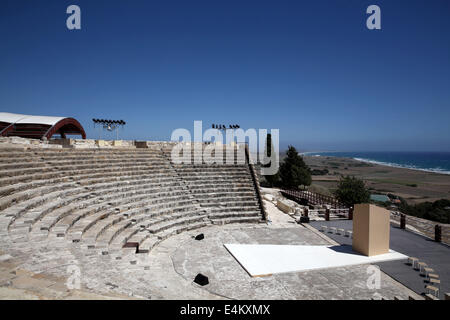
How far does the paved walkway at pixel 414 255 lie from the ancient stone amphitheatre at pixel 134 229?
2.26 ft

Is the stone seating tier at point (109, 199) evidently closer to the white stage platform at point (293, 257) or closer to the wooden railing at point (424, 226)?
the white stage platform at point (293, 257)

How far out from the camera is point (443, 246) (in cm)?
1155

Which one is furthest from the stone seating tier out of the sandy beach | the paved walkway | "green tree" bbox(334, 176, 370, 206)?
the sandy beach

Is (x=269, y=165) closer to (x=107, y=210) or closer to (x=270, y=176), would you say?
(x=270, y=176)

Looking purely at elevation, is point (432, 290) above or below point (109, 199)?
below

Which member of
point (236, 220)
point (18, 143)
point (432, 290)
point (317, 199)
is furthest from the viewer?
point (317, 199)

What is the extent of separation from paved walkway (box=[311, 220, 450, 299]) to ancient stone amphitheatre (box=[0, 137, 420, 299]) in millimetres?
687

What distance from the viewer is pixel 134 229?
10883 millimetres

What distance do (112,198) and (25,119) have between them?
18.5 meters

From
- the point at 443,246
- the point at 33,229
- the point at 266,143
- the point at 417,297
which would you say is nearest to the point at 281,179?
the point at 266,143

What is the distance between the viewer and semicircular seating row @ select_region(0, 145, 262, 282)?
7879mm

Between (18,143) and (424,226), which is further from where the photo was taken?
(424,226)

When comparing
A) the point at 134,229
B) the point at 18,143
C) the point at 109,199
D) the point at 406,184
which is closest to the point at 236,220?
the point at 134,229

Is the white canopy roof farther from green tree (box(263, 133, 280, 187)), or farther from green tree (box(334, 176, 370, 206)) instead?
green tree (box(334, 176, 370, 206))
